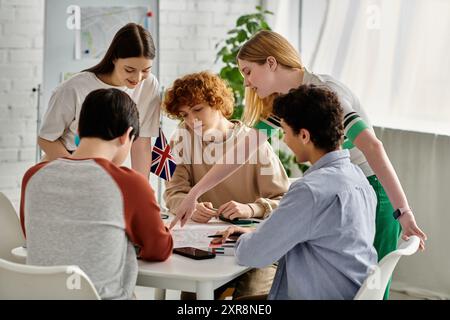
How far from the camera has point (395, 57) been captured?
3977 mm

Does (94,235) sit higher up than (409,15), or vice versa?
(409,15)

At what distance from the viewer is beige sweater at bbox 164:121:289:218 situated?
9.45 feet

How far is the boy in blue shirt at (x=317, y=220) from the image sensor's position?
1902 mm

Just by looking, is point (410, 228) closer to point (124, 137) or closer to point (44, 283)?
point (124, 137)

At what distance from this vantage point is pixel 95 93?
6.61 feet

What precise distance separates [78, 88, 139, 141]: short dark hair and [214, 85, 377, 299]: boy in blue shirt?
422 millimetres

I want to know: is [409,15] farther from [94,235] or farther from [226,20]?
[94,235]

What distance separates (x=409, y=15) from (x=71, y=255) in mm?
2596

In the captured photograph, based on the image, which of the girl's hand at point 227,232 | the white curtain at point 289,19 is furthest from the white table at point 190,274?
the white curtain at point 289,19

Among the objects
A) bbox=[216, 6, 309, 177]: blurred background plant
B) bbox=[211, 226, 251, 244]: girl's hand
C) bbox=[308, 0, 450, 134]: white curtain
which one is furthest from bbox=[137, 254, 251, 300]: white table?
bbox=[216, 6, 309, 177]: blurred background plant

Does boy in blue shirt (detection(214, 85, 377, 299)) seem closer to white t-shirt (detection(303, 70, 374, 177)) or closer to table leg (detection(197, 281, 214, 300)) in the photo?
table leg (detection(197, 281, 214, 300))

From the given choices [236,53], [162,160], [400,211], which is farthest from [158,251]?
[236,53]
